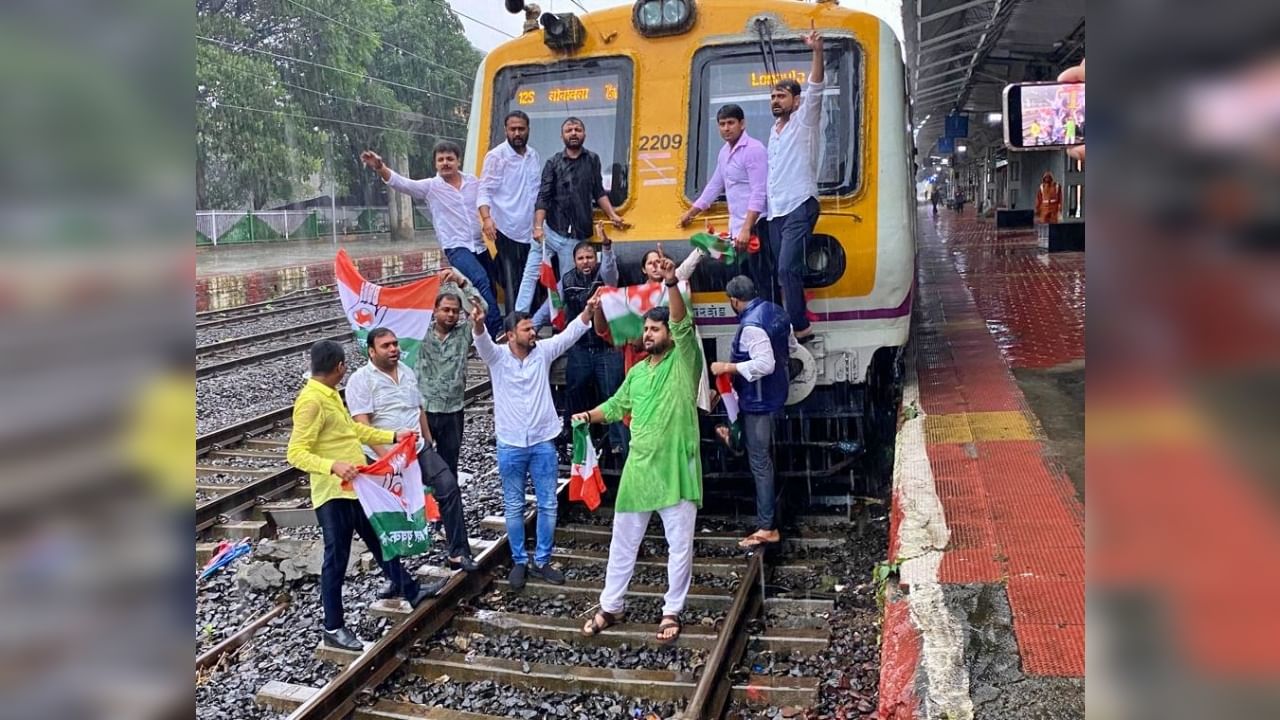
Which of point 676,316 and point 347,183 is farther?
point 347,183

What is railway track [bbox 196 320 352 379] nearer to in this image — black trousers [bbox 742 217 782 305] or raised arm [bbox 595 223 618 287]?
raised arm [bbox 595 223 618 287]

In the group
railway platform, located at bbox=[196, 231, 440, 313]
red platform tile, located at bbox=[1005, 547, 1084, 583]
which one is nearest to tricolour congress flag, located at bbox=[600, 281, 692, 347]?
red platform tile, located at bbox=[1005, 547, 1084, 583]

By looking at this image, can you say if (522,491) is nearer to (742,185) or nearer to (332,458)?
(332,458)

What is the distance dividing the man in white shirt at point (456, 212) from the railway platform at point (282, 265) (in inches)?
558

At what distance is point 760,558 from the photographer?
5578 millimetres

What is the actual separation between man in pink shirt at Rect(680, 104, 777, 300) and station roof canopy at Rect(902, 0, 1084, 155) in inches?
215

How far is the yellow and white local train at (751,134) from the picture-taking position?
6.27m

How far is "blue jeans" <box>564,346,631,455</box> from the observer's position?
6492 mm

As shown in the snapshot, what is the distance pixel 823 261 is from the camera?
20.7ft

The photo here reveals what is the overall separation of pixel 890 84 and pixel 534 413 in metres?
3.20

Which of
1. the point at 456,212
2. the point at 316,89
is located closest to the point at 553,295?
the point at 456,212

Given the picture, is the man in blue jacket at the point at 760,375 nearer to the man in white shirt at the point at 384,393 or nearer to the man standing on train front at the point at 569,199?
the man standing on train front at the point at 569,199

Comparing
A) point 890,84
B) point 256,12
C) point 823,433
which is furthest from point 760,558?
point 256,12
